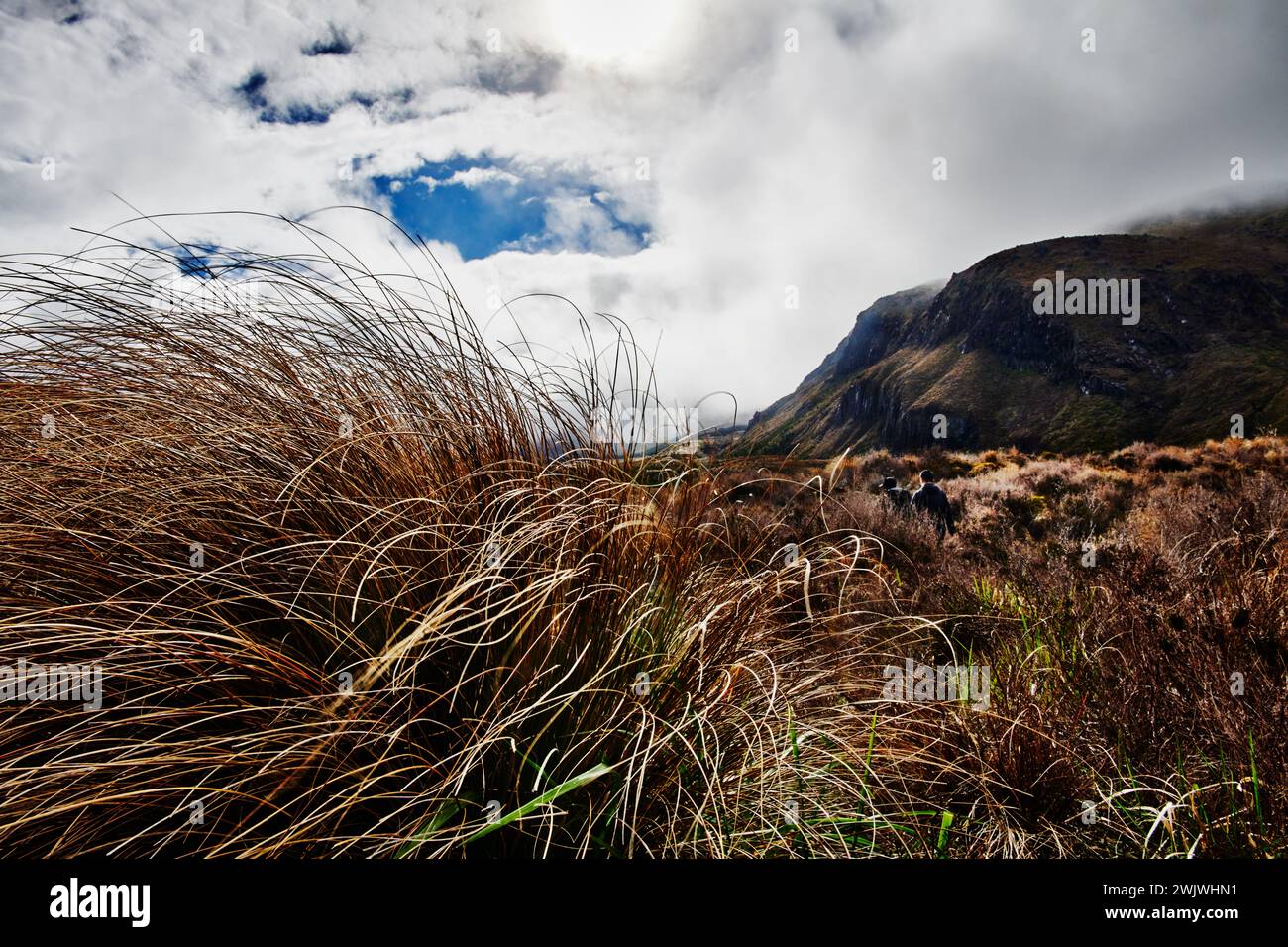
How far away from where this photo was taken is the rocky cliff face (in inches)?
1810

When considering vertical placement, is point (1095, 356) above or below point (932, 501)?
above

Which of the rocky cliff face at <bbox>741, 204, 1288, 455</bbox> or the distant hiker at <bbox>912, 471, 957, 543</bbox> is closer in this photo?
the distant hiker at <bbox>912, 471, 957, 543</bbox>

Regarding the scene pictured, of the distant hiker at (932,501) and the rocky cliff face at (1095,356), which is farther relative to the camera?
the rocky cliff face at (1095,356)

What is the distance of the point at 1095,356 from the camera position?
6044 cm

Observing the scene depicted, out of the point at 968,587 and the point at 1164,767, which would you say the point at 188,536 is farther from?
the point at 968,587

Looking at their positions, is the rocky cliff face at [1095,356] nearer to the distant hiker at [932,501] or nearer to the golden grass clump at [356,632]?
the distant hiker at [932,501]

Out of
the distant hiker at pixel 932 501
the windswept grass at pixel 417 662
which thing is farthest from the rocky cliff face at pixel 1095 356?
the windswept grass at pixel 417 662

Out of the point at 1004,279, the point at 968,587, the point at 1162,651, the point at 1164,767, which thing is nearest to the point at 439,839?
the point at 1164,767

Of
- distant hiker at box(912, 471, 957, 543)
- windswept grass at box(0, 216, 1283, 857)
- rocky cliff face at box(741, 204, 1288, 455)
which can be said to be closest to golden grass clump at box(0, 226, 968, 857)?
windswept grass at box(0, 216, 1283, 857)

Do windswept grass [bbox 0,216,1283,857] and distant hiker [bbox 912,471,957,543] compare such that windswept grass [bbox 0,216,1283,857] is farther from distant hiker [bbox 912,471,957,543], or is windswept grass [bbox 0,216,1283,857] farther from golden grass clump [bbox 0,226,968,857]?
distant hiker [bbox 912,471,957,543]

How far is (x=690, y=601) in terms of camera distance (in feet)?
6.77

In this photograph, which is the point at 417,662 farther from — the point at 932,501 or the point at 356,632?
the point at 932,501

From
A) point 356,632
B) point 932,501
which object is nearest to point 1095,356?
point 932,501

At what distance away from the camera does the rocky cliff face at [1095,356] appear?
45969mm
